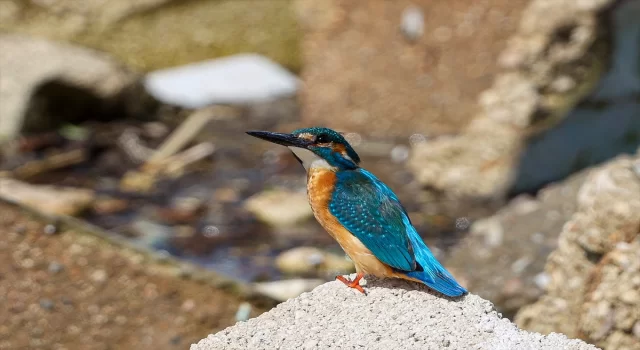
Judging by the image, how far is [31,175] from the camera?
6.88 m

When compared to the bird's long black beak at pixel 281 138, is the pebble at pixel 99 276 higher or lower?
→ lower

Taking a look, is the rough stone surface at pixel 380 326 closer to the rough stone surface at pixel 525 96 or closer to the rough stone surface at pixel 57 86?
the rough stone surface at pixel 525 96

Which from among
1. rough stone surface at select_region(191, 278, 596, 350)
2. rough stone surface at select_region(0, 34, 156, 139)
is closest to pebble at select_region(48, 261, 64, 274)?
rough stone surface at select_region(191, 278, 596, 350)

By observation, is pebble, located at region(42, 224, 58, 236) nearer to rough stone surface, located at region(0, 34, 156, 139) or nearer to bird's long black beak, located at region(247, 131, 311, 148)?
bird's long black beak, located at region(247, 131, 311, 148)

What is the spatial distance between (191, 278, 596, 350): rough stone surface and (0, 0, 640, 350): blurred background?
850 mm

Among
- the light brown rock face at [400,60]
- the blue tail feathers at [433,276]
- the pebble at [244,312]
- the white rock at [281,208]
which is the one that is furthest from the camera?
the light brown rock face at [400,60]

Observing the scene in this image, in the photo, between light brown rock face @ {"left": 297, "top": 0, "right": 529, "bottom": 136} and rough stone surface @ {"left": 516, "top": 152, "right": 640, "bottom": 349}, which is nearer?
rough stone surface @ {"left": 516, "top": 152, "right": 640, "bottom": 349}

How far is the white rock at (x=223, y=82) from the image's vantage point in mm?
8734

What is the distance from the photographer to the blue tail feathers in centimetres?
269

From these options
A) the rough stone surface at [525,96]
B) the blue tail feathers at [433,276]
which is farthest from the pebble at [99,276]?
the rough stone surface at [525,96]

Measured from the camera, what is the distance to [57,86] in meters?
7.79

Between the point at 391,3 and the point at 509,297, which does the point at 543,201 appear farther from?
the point at 391,3

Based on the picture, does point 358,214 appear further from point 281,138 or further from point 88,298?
point 88,298

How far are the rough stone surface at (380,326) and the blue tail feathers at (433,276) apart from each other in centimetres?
3
